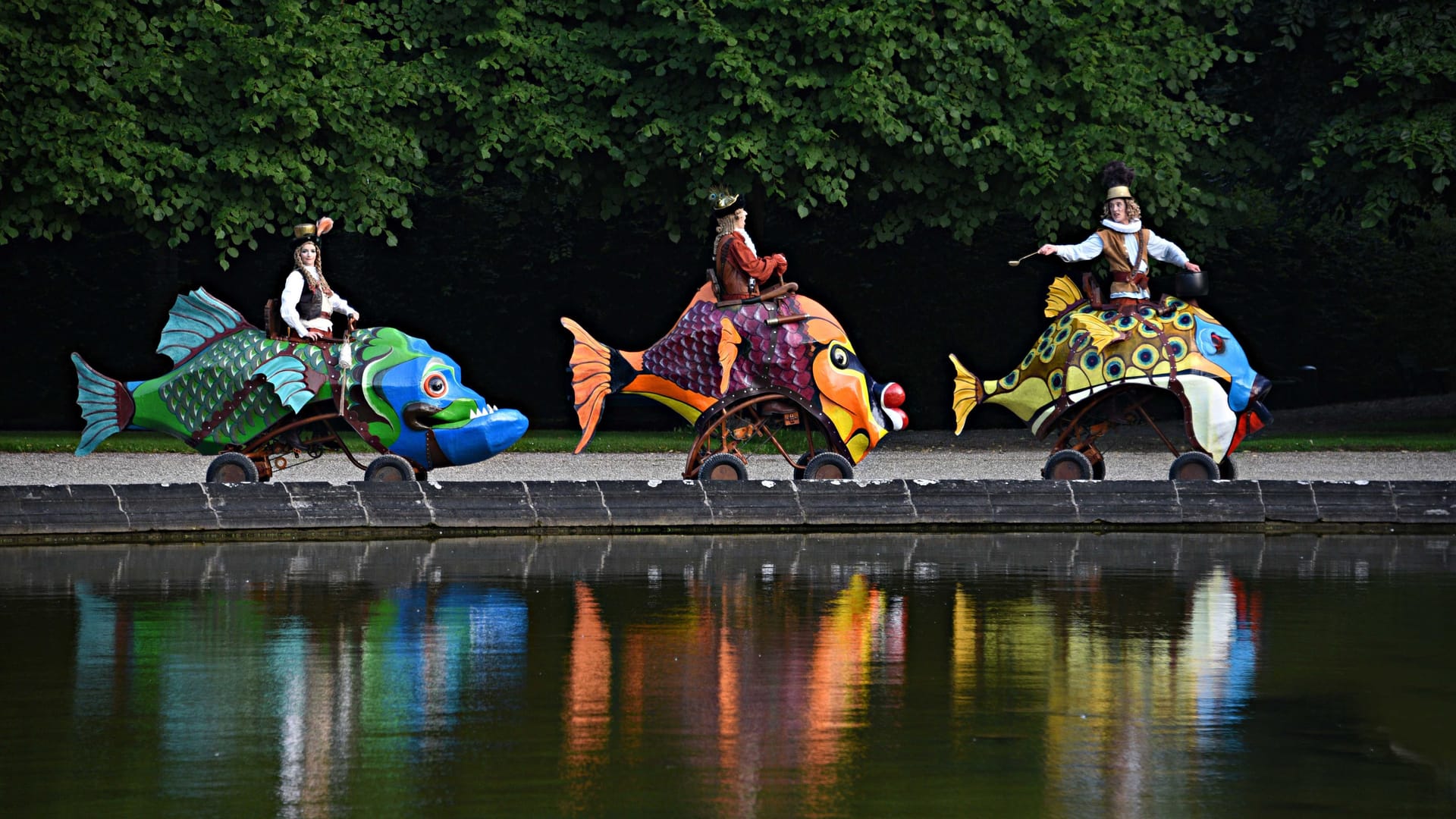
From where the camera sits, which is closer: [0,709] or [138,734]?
[138,734]

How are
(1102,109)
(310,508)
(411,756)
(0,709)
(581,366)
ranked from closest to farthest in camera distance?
(411,756) < (0,709) < (310,508) < (581,366) < (1102,109)

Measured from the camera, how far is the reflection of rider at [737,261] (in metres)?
16.3

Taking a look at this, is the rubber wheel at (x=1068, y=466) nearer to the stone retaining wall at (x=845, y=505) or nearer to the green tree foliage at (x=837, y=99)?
the stone retaining wall at (x=845, y=505)

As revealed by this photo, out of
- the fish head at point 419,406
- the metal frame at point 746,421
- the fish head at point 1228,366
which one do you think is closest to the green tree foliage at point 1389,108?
the fish head at point 1228,366

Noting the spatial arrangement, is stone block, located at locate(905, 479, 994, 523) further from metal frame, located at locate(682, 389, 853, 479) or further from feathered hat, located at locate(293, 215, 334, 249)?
feathered hat, located at locate(293, 215, 334, 249)

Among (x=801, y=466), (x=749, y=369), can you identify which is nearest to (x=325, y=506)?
(x=749, y=369)

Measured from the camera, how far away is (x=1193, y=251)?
27.0 m

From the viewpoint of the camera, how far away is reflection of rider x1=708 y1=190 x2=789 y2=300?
16281 millimetres

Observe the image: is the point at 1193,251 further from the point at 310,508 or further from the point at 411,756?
the point at 411,756

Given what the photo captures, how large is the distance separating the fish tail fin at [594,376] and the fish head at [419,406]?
0.55 metres

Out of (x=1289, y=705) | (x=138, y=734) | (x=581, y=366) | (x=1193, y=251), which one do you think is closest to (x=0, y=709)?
(x=138, y=734)

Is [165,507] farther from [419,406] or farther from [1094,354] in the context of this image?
[1094,354]

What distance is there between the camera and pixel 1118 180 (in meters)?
17.3

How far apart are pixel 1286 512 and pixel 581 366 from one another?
18.2 ft
